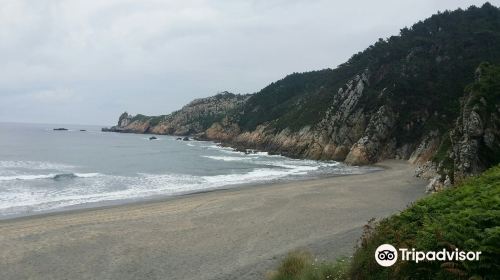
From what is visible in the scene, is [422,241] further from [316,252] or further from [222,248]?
[222,248]

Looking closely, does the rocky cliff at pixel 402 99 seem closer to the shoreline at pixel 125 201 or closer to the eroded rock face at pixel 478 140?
the eroded rock face at pixel 478 140

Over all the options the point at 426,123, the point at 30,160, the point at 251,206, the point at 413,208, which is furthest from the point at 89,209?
the point at 426,123

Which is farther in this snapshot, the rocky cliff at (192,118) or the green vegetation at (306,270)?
the rocky cliff at (192,118)

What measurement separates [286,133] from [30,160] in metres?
42.4

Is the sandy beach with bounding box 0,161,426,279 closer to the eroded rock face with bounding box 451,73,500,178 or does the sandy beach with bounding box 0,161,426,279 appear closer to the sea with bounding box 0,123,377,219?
the eroded rock face with bounding box 451,73,500,178

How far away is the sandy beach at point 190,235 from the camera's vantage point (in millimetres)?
13960

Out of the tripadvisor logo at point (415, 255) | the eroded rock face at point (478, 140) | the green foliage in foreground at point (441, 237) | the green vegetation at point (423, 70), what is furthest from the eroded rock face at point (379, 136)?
the tripadvisor logo at point (415, 255)

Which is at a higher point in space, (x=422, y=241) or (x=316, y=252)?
(x=422, y=241)

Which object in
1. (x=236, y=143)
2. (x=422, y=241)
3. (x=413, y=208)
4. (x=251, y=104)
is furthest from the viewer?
(x=251, y=104)

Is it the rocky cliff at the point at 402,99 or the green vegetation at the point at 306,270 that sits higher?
the rocky cliff at the point at 402,99

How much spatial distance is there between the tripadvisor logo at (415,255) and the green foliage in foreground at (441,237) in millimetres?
80

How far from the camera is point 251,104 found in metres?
123

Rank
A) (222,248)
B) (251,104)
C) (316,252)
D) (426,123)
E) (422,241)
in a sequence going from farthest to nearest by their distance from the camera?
(251,104)
(426,123)
(222,248)
(316,252)
(422,241)

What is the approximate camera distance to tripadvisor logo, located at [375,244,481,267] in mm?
6510
